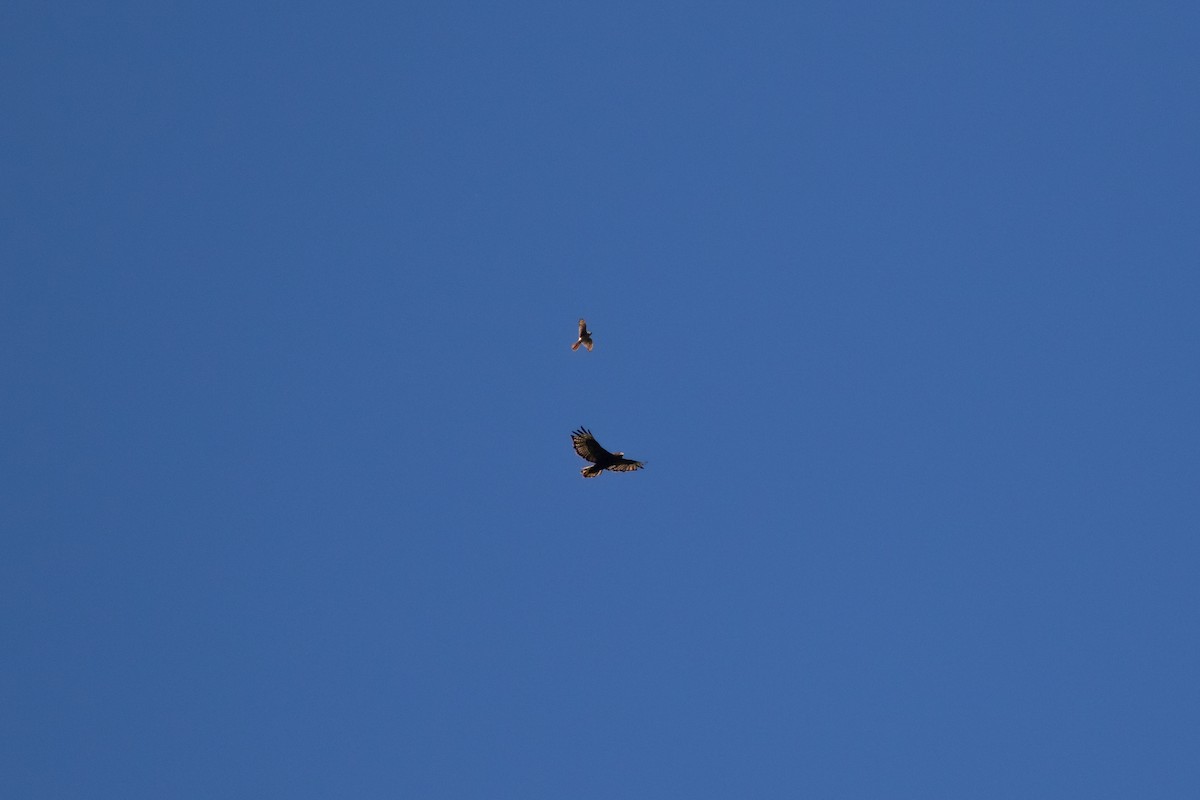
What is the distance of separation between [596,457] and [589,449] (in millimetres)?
548

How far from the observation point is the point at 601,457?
57719mm

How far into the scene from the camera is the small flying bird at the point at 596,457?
187ft

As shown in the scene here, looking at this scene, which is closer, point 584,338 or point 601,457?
point 601,457

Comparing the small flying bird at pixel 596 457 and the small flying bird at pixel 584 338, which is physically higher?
the small flying bird at pixel 584 338

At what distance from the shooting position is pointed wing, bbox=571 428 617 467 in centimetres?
5691

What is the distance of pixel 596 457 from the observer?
5769 centimetres

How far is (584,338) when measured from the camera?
63.5m

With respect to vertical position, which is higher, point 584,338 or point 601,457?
point 584,338

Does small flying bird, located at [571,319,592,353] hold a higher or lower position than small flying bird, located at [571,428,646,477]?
higher

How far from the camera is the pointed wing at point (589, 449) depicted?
5691cm

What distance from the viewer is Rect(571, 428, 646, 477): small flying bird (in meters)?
57.0

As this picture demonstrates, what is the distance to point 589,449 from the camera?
57.3 metres

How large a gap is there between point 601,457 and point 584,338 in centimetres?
718

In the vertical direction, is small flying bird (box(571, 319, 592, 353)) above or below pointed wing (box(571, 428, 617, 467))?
above
